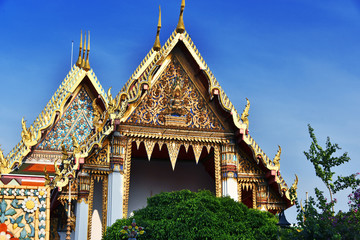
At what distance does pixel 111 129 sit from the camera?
14.9 m

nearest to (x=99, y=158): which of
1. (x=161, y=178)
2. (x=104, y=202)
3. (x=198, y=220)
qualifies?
(x=104, y=202)

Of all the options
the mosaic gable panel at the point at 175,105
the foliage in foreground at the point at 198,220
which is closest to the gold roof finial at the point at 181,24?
the mosaic gable panel at the point at 175,105

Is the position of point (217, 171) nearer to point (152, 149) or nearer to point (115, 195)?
point (152, 149)

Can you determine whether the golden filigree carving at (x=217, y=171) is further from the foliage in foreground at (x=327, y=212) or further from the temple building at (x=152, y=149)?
the foliage in foreground at (x=327, y=212)

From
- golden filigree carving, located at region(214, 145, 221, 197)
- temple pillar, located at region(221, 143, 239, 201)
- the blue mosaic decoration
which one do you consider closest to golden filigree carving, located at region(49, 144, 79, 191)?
golden filigree carving, located at region(214, 145, 221, 197)

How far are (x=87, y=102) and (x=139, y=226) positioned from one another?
8.79m

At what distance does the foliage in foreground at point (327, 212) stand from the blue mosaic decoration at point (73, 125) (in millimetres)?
9964

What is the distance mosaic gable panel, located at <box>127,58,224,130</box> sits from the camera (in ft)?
51.2

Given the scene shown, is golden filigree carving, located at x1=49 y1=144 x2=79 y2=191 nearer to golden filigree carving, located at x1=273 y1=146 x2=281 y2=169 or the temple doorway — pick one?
the temple doorway

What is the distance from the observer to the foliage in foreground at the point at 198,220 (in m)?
12.1

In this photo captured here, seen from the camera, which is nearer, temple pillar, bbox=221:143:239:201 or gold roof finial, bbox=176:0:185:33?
temple pillar, bbox=221:143:239:201

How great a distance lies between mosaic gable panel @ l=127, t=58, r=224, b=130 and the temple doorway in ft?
6.72

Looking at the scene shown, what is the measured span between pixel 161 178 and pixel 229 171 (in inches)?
129

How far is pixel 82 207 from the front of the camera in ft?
48.9
